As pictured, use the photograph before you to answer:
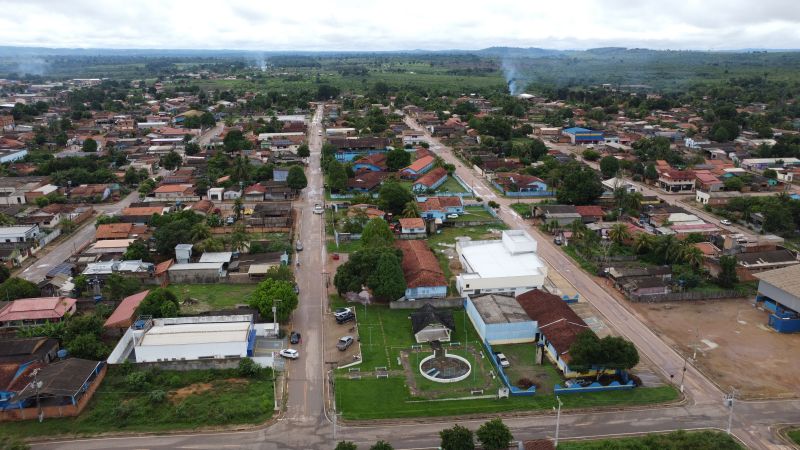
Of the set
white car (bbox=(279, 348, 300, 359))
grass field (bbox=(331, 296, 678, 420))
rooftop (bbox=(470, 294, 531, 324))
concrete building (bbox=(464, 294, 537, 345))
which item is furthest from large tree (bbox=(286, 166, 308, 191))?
grass field (bbox=(331, 296, 678, 420))

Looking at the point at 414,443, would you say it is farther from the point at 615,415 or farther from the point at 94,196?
the point at 94,196

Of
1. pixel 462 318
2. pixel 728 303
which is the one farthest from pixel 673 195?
pixel 462 318

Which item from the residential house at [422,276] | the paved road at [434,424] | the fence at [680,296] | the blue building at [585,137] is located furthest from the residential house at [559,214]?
the blue building at [585,137]

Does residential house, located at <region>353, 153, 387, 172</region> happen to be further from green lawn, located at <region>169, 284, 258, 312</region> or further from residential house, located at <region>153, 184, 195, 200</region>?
green lawn, located at <region>169, 284, 258, 312</region>

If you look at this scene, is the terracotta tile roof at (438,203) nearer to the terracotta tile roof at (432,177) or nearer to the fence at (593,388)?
the terracotta tile roof at (432,177)

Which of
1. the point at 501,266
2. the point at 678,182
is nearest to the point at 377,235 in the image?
the point at 501,266

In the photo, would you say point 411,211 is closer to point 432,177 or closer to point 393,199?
point 393,199
